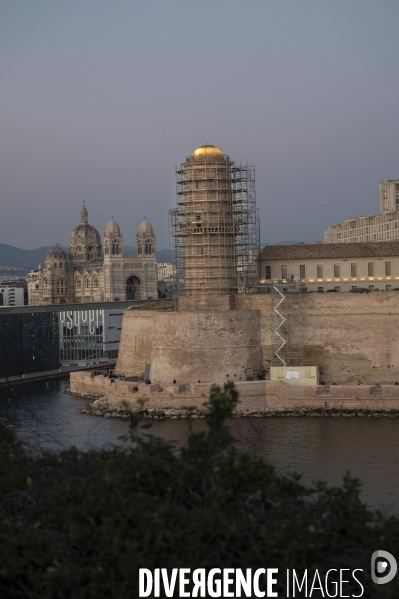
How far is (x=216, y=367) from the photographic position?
99.9 feet

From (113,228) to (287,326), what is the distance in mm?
61233

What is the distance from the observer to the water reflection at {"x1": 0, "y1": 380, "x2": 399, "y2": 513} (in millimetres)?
18656

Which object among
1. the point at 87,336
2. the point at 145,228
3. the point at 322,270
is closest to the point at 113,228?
the point at 145,228

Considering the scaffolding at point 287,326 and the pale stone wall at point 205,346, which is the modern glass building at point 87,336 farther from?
the scaffolding at point 287,326

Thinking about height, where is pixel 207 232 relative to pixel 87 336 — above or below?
above

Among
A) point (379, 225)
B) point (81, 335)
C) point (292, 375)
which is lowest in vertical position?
point (292, 375)

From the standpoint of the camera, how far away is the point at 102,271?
88.6m

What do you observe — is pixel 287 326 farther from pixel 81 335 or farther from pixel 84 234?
pixel 84 234

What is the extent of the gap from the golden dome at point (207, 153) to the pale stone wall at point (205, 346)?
555 centimetres

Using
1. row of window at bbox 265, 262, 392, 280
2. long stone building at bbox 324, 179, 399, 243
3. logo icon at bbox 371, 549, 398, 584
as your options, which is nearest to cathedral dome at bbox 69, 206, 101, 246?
long stone building at bbox 324, 179, 399, 243

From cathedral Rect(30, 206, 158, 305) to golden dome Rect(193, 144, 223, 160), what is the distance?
175ft

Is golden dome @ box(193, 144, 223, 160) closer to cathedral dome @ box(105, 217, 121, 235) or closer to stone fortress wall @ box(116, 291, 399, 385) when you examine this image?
stone fortress wall @ box(116, 291, 399, 385)

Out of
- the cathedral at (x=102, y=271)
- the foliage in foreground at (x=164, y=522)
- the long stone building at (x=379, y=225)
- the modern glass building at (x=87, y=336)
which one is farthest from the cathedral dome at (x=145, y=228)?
the foliage in foreground at (x=164, y=522)

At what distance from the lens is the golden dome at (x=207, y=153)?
32031 mm
